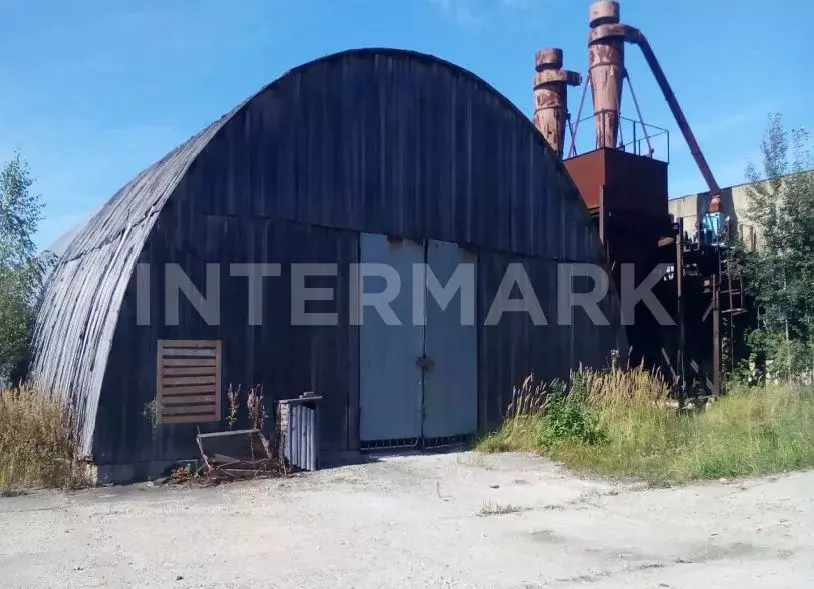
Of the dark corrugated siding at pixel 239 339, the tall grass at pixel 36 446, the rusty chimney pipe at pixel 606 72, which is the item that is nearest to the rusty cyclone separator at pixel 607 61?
the rusty chimney pipe at pixel 606 72

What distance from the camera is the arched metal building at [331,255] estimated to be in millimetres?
10594

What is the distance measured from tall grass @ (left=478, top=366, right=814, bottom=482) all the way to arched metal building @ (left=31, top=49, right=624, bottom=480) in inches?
27.0

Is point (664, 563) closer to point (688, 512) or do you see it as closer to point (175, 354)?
point (688, 512)

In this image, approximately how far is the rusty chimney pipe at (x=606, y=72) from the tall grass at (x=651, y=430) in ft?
26.2

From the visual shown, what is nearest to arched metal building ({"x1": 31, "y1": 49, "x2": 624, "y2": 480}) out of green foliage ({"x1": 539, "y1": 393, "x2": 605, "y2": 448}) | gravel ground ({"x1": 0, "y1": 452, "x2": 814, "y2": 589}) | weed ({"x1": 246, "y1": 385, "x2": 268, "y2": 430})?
weed ({"x1": 246, "y1": 385, "x2": 268, "y2": 430})

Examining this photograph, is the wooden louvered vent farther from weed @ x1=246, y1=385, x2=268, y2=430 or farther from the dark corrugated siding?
weed @ x1=246, y1=385, x2=268, y2=430

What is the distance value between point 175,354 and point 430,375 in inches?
174

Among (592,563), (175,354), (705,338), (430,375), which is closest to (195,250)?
(175,354)

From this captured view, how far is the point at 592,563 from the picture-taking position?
21.7 feet

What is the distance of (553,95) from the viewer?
21922 mm

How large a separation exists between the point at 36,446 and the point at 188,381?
6.88ft

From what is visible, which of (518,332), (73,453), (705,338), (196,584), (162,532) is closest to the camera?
(196,584)

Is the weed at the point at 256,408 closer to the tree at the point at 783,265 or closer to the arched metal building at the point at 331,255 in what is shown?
the arched metal building at the point at 331,255

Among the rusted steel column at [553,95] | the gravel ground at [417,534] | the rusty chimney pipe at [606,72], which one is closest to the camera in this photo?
the gravel ground at [417,534]
